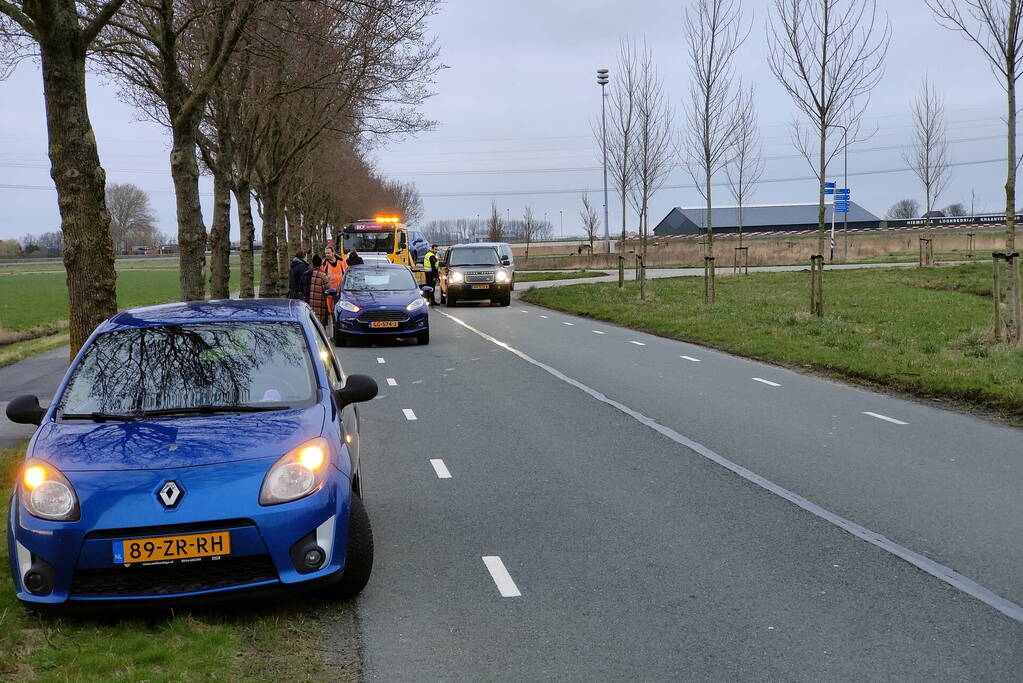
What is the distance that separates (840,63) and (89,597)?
18.4 meters

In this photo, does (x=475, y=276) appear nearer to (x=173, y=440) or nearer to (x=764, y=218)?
(x=173, y=440)

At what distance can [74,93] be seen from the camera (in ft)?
29.3

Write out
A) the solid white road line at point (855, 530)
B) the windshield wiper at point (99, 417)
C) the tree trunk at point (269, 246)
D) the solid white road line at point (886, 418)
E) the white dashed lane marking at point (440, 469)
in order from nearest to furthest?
the solid white road line at point (855, 530) → the windshield wiper at point (99, 417) → the white dashed lane marking at point (440, 469) → the solid white road line at point (886, 418) → the tree trunk at point (269, 246)

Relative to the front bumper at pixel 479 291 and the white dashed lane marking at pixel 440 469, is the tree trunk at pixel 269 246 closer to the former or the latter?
the front bumper at pixel 479 291

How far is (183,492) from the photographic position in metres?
4.56

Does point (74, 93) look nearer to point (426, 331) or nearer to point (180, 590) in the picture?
point (180, 590)

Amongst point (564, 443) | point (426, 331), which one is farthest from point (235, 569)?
point (426, 331)

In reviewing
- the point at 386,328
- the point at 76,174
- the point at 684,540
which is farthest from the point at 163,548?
the point at 386,328

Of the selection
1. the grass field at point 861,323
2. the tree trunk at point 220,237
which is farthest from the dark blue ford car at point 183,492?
the tree trunk at point 220,237

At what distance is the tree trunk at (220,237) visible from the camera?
25156 mm

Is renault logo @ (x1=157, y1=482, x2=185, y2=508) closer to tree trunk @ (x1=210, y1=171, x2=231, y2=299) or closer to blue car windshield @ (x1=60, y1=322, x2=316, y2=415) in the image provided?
blue car windshield @ (x1=60, y1=322, x2=316, y2=415)

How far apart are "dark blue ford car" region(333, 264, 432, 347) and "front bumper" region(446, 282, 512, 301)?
32.9 feet

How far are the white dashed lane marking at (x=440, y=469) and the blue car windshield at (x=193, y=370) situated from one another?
2131mm

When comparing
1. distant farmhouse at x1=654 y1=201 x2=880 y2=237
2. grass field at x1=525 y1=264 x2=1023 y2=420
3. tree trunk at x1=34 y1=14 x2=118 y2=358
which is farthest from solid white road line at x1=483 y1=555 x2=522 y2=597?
distant farmhouse at x1=654 y1=201 x2=880 y2=237
